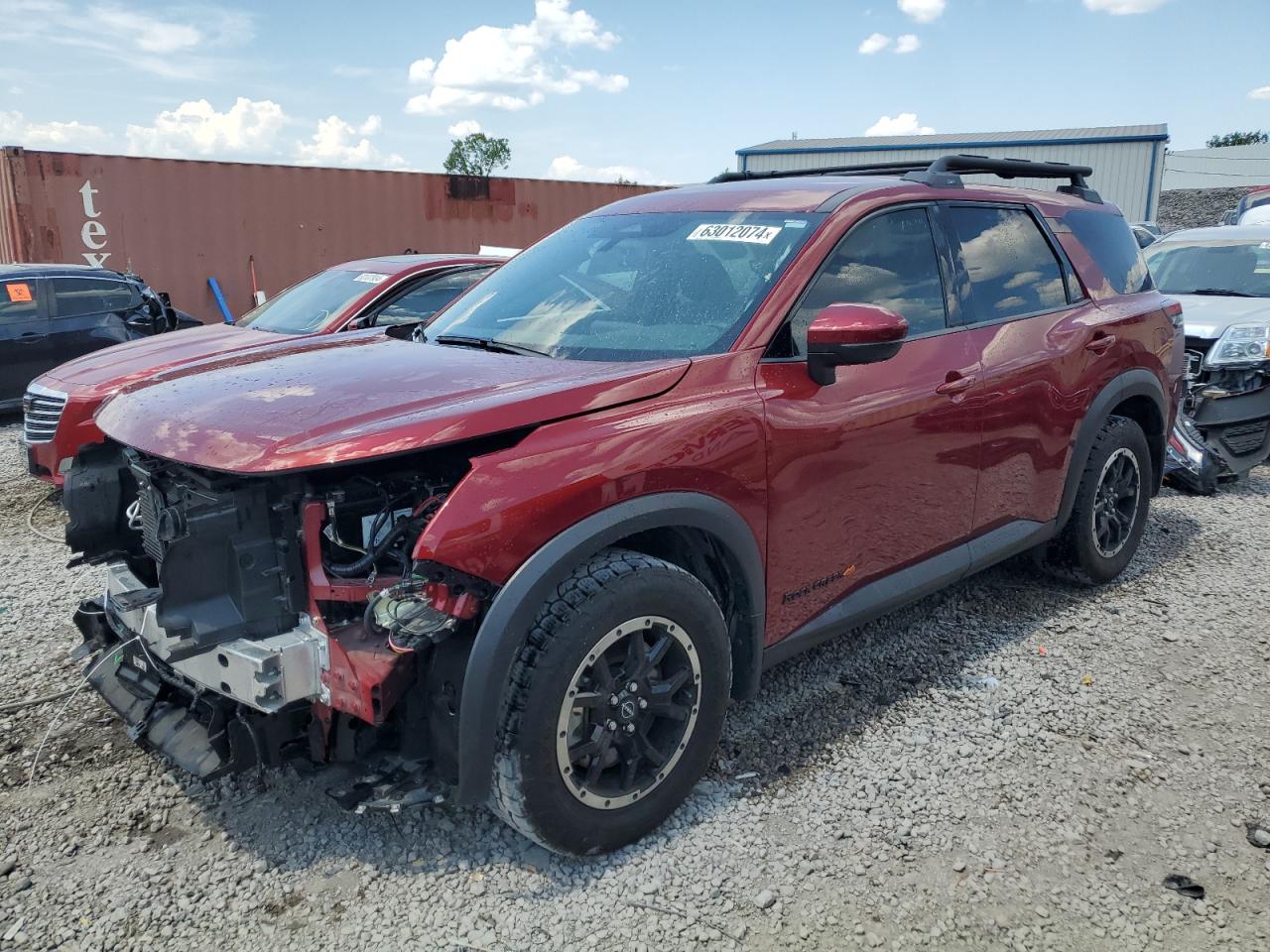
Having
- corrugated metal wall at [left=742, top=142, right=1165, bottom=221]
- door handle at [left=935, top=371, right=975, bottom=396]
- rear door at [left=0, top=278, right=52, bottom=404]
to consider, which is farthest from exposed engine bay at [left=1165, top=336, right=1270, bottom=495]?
corrugated metal wall at [left=742, top=142, right=1165, bottom=221]

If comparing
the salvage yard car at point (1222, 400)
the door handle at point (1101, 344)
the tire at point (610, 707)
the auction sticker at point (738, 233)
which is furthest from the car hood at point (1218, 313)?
the tire at point (610, 707)

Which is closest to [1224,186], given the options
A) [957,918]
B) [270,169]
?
[270,169]

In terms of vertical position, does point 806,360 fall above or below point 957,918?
above

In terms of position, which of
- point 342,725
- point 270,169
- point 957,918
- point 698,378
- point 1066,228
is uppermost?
point 270,169

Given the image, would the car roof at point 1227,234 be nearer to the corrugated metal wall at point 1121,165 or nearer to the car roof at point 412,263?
the car roof at point 412,263

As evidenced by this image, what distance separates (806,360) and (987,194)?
154 cm

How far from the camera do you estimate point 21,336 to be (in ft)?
29.6

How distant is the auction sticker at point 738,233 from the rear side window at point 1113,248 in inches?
73.2

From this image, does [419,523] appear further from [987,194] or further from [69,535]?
[987,194]

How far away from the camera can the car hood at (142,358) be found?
581 centimetres

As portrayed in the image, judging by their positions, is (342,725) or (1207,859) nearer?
(342,725)

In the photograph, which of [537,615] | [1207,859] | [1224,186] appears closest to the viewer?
[537,615]

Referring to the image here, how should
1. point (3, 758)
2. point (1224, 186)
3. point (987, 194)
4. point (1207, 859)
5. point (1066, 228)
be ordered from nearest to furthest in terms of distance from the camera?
point (1207, 859) < point (3, 758) < point (987, 194) < point (1066, 228) < point (1224, 186)

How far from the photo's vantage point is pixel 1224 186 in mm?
40594
